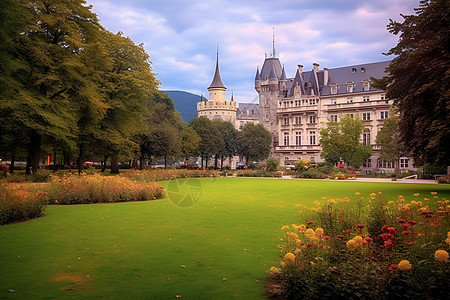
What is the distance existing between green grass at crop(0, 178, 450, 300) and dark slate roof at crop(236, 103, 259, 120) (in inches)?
5197

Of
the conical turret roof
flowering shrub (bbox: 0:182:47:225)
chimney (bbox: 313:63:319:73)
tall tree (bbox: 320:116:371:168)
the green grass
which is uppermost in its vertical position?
the conical turret roof

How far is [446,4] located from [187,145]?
2165 inches

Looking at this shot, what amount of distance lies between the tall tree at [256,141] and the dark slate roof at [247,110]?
179 feet

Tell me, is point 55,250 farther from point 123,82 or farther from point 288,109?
point 288,109

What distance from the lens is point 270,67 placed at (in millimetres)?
101312

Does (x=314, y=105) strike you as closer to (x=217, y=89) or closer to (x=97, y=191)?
(x=217, y=89)

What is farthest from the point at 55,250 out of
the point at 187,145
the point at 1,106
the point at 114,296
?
the point at 187,145

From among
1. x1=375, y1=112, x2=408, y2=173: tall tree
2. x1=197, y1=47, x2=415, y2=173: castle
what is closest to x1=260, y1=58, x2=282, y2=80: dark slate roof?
x1=197, y1=47, x2=415, y2=173: castle

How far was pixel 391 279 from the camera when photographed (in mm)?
5191

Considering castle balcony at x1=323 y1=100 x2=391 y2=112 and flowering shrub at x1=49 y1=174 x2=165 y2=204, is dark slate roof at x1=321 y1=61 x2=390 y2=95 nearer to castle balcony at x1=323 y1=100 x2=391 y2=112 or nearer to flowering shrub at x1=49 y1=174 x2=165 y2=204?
castle balcony at x1=323 y1=100 x2=391 y2=112

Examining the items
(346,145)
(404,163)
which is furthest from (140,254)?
(404,163)

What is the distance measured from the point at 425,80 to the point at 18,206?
21.6 metres

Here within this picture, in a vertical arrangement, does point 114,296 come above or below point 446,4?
below

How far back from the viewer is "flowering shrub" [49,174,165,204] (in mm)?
18630
